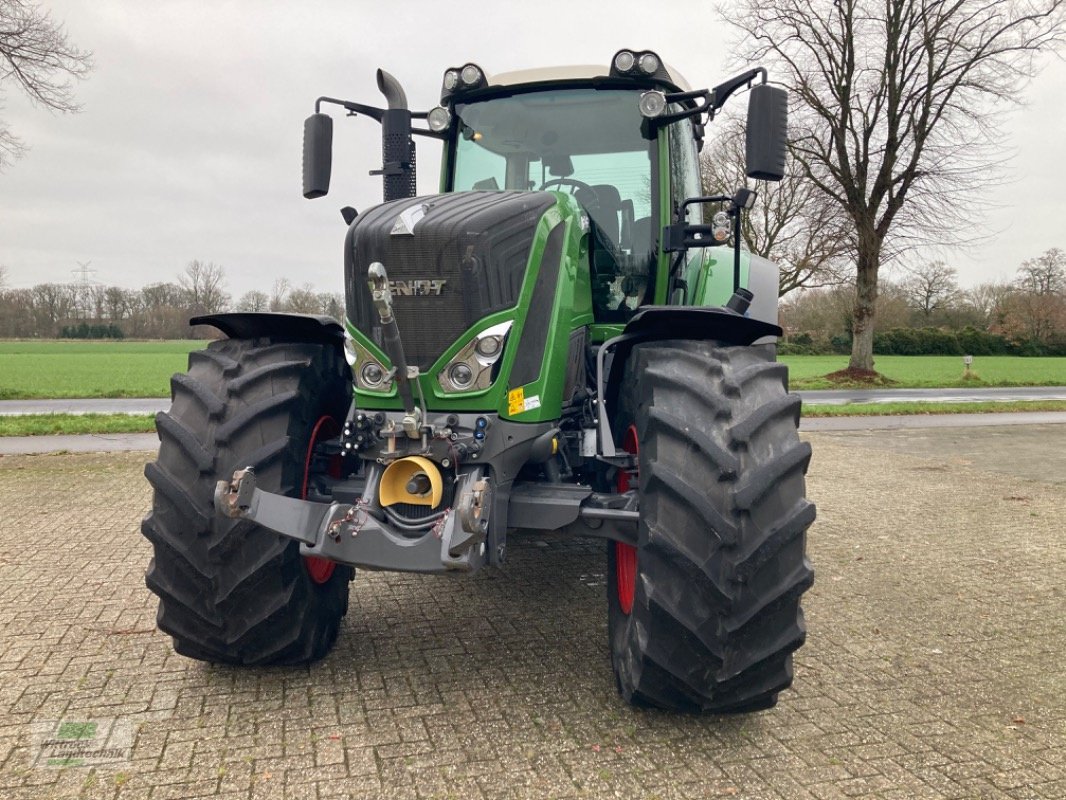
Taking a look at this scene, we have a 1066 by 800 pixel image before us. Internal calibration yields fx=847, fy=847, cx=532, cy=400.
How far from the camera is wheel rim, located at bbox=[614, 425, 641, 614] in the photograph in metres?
3.59

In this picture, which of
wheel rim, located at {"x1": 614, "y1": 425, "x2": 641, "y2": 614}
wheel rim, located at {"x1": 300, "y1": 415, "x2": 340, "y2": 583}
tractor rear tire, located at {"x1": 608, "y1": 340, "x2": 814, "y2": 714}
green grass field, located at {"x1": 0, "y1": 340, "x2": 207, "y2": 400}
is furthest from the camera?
green grass field, located at {"x1": 0, "y1": 340, "x2": 207, "y2": 400}

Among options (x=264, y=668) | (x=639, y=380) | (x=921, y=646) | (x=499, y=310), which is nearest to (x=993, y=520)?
(x=921, y=646)

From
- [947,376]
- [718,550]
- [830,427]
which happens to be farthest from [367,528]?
[947,376]

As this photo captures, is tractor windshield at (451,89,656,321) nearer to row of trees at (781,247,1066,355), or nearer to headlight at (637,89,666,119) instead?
headlight at (637,89,666,119)

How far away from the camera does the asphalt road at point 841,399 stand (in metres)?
16.5

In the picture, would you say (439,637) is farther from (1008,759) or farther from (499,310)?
(1008,759)

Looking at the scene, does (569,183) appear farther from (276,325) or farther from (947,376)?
(947,376)

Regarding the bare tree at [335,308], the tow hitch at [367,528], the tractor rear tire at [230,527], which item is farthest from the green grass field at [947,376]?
the tow hitch at [367,528]

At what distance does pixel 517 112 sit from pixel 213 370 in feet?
7.26

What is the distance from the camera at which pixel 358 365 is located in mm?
3520

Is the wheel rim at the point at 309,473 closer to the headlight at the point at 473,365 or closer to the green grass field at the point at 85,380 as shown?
the headlight at the point at 473,365

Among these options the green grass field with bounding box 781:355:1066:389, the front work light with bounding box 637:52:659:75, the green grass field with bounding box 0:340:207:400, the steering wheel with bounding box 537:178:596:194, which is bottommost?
the green grass field with bounding box 0:340:207:400

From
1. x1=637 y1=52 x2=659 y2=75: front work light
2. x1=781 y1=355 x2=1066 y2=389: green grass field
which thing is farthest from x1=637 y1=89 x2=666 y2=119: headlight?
x1=781 y1=355 x2=1066 y2=389: green grass field

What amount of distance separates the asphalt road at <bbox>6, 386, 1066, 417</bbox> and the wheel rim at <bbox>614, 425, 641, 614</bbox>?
12162 millimetres
